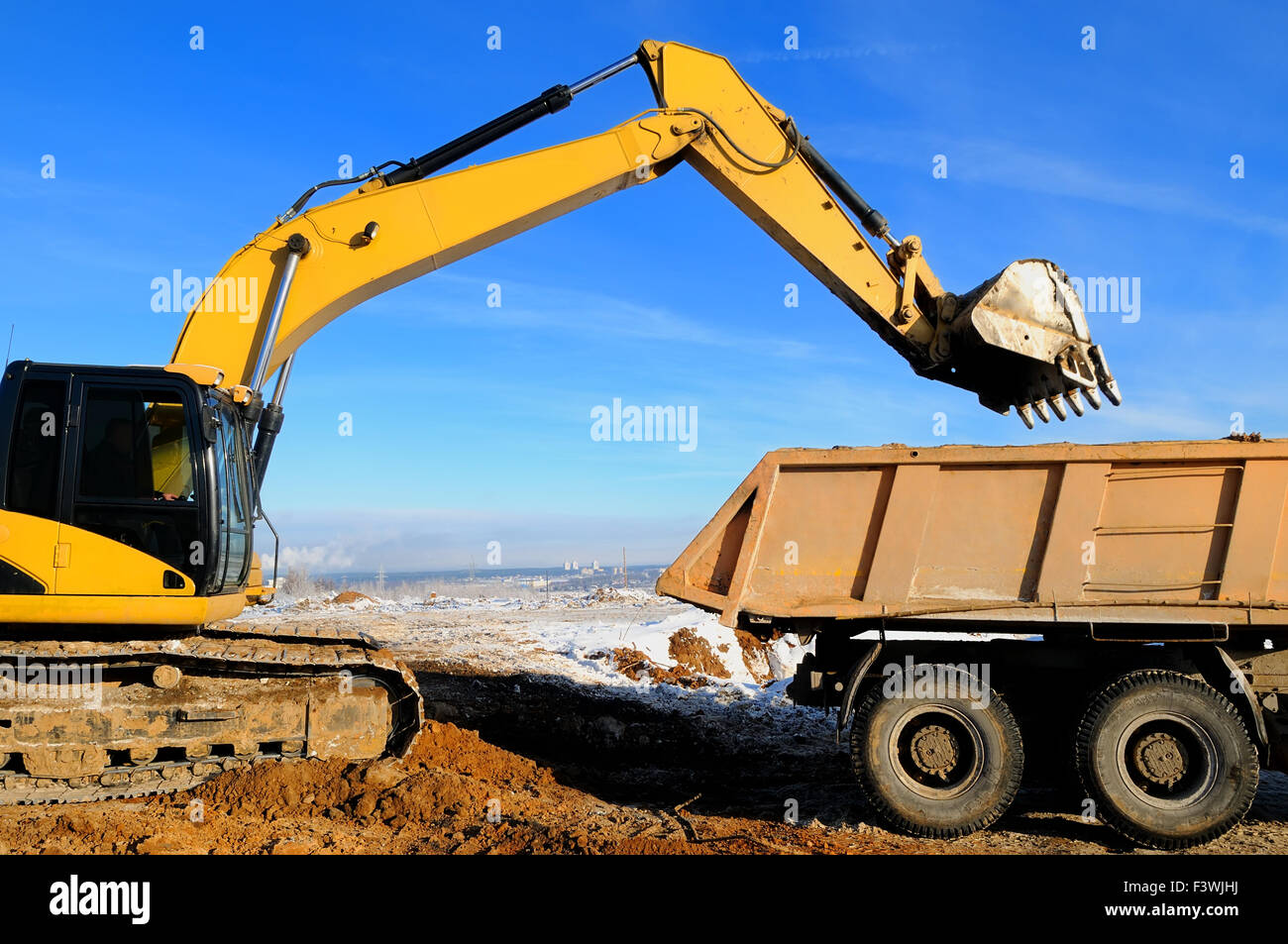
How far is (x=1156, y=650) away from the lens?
614cm

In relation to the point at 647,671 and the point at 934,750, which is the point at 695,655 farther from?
the point at 934,750

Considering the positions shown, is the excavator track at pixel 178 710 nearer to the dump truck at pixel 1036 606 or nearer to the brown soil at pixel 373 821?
the brown soil at pixel 373 821

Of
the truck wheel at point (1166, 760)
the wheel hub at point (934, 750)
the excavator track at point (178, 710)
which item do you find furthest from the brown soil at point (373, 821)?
the truck wheel at point (1166, 760)

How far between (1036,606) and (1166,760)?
1289 mm

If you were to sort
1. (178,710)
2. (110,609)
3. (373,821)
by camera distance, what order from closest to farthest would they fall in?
1. (373,821)
2. (110,609)
3. (178,710)

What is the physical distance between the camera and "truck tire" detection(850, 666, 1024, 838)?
6020mm

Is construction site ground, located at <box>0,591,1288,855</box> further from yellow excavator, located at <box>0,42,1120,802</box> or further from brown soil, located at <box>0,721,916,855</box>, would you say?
yellow excavator, located at <box>0,42,1120,802</box>

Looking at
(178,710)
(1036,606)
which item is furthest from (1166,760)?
(178,710)

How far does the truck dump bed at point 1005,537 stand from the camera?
5895mm

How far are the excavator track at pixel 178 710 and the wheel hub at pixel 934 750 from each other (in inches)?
146

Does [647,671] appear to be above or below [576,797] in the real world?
below

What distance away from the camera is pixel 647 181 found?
7648 millimetres

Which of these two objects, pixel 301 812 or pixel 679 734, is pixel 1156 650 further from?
pixel 301 812

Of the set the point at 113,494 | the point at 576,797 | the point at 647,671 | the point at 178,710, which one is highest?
the point at 113,494
